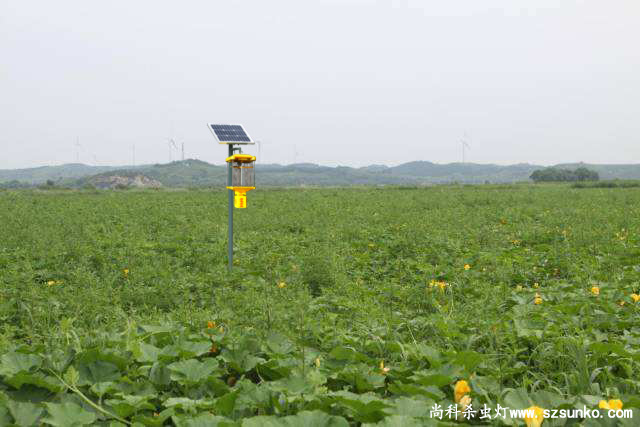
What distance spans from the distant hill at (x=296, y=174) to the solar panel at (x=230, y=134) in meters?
95.9

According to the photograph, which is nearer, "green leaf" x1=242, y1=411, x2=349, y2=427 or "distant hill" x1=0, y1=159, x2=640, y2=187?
"green leaf" x1=242, y1=411, x2=349, y2=427

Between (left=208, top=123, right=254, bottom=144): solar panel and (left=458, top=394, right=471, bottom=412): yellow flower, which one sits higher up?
(left=208, top=123, right=254, bottom=144): solar panel

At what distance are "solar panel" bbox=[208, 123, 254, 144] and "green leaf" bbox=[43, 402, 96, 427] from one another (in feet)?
16.6

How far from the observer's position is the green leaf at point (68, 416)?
6.29 ft

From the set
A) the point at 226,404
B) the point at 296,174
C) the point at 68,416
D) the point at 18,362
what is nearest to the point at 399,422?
the point at 226,404

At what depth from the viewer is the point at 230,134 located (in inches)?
277

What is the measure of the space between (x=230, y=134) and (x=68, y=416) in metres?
5.44

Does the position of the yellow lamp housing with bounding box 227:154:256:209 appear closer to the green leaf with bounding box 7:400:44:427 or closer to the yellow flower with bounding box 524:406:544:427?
the green leaf with bounding box 7:400:44:427

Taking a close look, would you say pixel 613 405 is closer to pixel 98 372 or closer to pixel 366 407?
pixel 366 407

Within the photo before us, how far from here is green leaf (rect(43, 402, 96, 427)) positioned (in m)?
1.92

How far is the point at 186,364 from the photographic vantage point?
251 cm

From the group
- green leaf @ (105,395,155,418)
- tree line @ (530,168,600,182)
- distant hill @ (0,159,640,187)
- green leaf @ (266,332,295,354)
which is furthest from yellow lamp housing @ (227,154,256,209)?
distant hill @ (0,159,640,187)

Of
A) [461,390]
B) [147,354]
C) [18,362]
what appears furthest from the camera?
[147,354]

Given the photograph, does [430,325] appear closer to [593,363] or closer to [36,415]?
[593,363]
